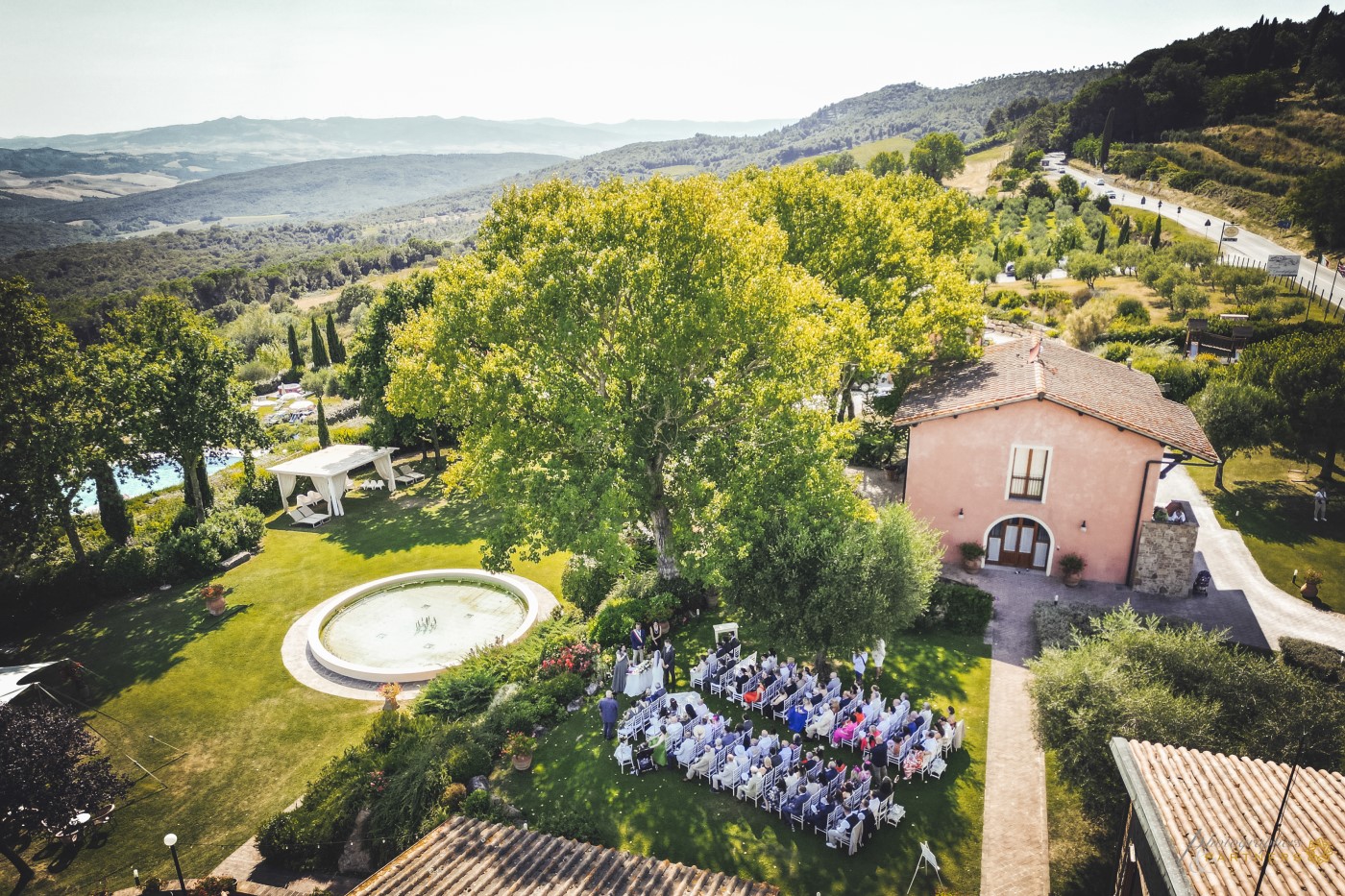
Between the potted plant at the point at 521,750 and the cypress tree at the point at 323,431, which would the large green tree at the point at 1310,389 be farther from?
the cypress tree at the point at 323,431

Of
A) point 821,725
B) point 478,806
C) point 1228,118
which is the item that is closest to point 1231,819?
point 821,725

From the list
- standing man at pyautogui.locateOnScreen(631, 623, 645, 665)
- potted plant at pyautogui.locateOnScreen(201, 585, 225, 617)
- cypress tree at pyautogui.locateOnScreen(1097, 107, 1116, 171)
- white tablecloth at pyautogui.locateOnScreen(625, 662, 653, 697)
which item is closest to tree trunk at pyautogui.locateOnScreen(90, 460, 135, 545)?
potted plant at pyautogui.locateOnScreen(201, 585, 225, 617)

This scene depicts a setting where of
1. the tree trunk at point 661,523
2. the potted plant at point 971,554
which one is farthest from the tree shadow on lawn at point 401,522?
the potted plant at point 971,554

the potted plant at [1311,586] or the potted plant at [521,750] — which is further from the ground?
the potted plant at [1311,586]

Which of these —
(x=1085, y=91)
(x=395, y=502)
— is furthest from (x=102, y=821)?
(x=1085, y=91)

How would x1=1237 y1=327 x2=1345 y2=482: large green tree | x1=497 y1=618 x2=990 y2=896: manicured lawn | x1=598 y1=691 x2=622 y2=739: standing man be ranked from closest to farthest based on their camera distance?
1. x1=497 y1=618 x2=990 y2=896: manicured lawn
2. x1=598 y1=691 x2=622 y2=739: standing man
3. x1=1237 y1=327 x2=1345 y2=482: large green tree

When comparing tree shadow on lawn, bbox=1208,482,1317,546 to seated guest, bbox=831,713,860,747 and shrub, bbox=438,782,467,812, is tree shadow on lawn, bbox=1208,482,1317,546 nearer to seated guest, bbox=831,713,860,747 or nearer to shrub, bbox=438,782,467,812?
seated guest, bbox=831,713,860,747

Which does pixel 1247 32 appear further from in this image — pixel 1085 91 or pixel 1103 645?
pixel 1103 645
